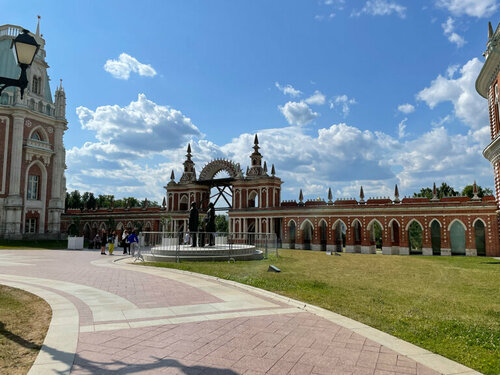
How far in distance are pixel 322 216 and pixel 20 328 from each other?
130 ft

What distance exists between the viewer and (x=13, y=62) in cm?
4134

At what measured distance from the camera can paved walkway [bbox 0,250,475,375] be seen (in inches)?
183

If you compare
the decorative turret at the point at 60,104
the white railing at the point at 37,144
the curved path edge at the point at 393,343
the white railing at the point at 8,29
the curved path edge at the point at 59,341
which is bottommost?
the curved path edge at the point at 393,343

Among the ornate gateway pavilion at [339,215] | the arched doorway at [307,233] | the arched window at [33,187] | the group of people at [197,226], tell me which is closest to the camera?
the group of people at [197,226]

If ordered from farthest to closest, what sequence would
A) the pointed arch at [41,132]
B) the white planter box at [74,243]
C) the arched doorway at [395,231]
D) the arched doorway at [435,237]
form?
the pointed arch at [41,132] → the arched doorway at [395,231] → the arched doorway at [435,237] → the white planter box at [74,243]

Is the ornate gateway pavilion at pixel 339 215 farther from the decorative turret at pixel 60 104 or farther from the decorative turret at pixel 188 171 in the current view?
the decorative turret at pixel 60 104

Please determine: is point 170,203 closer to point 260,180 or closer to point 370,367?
point 260,180

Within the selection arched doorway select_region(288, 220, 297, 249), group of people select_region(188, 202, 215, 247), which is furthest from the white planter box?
arched doorway select_region(288, 220, 297, 249)

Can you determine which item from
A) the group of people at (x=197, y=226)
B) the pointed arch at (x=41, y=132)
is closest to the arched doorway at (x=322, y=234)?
the group of people at (x=197, y=226)

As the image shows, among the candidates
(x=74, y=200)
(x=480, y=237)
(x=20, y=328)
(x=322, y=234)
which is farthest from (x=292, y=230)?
(x=74, y=200)

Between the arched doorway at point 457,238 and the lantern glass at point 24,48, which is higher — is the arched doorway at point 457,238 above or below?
below

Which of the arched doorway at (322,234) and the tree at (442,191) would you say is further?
the tree at (442,191)

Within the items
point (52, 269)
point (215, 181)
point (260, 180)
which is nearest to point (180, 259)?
point (52, 269)

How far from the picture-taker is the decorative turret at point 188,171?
191 ft
